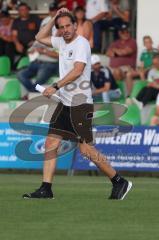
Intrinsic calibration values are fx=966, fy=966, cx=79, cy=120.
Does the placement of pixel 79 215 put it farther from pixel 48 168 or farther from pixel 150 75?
pixel 150 75

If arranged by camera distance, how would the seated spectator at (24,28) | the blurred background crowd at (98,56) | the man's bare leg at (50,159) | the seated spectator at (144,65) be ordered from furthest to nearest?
the seated spectator at (24,28) < the seated spectator at (144,65) < the blurred background crowd at (98,56) < the man's bare leg at (50,159)

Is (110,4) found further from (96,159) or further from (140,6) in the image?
(96,159)

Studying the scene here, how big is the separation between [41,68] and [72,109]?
31.1 feet

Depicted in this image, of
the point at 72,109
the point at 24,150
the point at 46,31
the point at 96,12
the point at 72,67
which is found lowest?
the point at 24,150

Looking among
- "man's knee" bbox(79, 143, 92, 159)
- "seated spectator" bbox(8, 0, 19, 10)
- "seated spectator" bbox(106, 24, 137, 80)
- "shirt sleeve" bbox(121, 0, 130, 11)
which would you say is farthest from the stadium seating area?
"man's knee" bbox(79, 143, 92, 159)

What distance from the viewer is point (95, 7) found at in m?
22.0

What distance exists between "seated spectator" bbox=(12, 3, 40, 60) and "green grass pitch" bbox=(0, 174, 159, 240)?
28.1ft

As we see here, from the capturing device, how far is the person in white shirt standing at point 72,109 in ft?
39.3

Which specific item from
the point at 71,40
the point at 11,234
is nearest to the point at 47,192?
the point at 71,40

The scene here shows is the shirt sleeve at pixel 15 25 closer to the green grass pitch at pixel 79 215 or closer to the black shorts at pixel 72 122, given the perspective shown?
the green grass pitch at pixel 79 215

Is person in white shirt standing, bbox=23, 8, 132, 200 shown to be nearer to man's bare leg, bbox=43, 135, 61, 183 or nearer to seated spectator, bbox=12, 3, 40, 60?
man's bare leg, bbox=43, 135, 61, 183

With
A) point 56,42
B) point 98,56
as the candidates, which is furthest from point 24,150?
point 56,42

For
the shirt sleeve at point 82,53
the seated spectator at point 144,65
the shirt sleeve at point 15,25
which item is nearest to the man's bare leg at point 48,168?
the shirt sleeve at point 82,53

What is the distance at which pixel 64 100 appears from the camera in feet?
40.0
